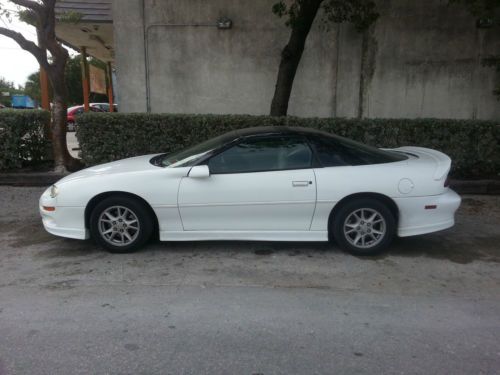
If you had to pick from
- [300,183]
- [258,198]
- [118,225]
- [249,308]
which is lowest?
[249,308]

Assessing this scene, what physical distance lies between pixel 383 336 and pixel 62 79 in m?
7.64

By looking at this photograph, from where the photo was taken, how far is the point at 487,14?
7.84 m

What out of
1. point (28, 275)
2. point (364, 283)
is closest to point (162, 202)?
point (28, 275)

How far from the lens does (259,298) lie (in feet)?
12.5

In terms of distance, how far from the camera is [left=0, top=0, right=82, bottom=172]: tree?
7887mm

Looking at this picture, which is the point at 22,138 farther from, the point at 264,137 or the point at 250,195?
the point at 250,195

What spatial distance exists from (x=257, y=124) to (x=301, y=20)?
2138 millimetres

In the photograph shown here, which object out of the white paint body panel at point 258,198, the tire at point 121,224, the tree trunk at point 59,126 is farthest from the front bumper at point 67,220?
the tree trunk at point 59,126

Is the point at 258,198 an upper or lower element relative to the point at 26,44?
lower

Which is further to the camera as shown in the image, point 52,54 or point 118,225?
point 52,54

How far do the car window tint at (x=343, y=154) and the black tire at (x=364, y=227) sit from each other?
1.51 feet

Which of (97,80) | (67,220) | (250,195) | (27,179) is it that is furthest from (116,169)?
(97,80)

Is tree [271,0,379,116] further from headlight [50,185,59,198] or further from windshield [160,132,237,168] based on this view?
headlight [50,185,59,198]

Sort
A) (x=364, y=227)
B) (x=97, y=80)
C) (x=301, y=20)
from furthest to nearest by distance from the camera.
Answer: (x=97, y=80)
(x=301, y=20)
(x=364, y=227)
